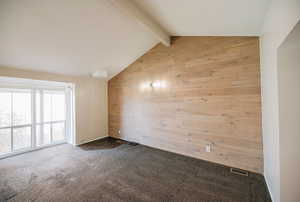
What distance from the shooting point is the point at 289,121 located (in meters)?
1.41

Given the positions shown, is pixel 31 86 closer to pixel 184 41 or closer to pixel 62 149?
pixel 62 149

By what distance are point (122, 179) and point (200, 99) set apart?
7.42ft

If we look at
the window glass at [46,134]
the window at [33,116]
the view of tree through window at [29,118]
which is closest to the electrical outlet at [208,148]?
the window at [33,116]

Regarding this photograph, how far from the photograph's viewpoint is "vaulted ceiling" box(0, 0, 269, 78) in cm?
176

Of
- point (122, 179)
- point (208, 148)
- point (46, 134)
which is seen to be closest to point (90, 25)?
point (122, 179)

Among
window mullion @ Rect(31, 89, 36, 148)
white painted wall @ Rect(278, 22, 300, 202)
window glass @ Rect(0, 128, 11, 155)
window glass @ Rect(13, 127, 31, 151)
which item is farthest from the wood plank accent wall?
window glass @ Rect(0, 128, 11, 155)

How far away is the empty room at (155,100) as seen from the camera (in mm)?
1633

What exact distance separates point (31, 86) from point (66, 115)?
1256mm

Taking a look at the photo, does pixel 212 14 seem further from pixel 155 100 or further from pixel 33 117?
pixel 33 117

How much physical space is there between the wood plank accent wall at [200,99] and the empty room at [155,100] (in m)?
0.02

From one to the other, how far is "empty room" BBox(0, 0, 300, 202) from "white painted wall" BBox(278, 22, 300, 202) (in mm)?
10

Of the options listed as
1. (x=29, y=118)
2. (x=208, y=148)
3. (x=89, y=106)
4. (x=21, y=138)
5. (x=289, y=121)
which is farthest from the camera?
(x=89, y=106)

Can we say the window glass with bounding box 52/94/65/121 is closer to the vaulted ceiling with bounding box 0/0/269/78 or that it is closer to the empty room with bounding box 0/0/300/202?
→ the empty room with bounding box 0/0/300/202

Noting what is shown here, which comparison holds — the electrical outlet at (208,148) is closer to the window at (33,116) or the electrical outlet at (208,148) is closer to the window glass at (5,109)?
the window at (33,116)
